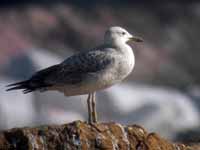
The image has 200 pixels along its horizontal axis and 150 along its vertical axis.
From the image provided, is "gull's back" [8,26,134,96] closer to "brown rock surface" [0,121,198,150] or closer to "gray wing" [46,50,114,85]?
"gray wing" [46,50,114,85]

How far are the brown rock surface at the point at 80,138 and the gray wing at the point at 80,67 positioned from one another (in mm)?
2450

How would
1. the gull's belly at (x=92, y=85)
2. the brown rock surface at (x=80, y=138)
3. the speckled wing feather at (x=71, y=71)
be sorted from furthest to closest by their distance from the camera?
the speckled wing feather at (x=71, y=71)
the gull's belly at (x=92, y=85)
the brown rock surface at (x=80, y=138)

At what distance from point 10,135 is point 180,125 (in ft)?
46.1

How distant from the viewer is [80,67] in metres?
13.1

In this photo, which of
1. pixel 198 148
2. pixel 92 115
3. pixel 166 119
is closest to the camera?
pixel 198 148

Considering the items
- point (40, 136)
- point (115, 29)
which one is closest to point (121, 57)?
point (115, 29)

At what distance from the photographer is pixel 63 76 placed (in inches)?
509

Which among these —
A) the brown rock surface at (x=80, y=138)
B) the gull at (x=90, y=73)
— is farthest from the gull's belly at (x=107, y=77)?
the brown rock surface at (x=80, y=138)

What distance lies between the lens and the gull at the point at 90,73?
12781 millimetres

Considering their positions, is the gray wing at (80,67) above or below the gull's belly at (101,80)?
above

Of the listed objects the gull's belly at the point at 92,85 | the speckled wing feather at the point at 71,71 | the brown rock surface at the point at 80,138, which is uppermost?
the speckled wing feather at the point at 71,71

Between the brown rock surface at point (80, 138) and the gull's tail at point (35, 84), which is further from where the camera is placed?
the gull's tail at point (35, 84)

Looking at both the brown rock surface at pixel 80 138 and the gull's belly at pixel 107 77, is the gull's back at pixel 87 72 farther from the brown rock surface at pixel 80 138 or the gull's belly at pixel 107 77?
the brown rock surface at pixel 80 138

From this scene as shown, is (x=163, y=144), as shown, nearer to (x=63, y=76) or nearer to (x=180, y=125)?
(x=63, y=76)
